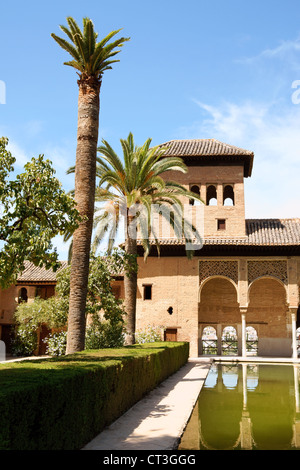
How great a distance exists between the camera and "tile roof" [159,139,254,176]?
83.1 ft

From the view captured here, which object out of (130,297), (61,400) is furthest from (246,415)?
(130,297)

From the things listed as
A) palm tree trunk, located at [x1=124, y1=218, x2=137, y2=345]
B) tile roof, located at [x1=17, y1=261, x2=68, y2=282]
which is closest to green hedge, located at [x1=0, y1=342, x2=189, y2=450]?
palm tree trunk, located at [x1=124, y1=218, x2=137, y2=345]

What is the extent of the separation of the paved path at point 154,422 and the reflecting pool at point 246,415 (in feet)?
0.70

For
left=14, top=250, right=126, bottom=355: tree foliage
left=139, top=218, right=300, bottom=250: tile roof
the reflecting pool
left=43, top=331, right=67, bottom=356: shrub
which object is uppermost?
left=139, top=218, right=300, bottom=250: tile roof

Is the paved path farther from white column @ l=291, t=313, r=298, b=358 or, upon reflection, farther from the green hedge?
white column @ l=291, t=313, r=298, b=358

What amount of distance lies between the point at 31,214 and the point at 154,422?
423 centimetres

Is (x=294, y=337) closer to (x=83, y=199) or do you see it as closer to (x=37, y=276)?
(x=37, y=276)

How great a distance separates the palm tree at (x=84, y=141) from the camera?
10.8 meters

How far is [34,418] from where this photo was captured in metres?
4.84

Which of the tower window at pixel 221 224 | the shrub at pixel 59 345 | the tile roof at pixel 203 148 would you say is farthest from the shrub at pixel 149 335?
the tile roof at pixel 203 148

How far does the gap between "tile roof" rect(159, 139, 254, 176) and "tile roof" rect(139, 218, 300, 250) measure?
3.43m

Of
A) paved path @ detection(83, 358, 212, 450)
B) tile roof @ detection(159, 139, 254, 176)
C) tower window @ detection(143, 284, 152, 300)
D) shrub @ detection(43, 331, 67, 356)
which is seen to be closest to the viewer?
paved path @ detection(83, 358, 212, 450)

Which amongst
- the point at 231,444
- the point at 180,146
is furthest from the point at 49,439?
the point at 180,146

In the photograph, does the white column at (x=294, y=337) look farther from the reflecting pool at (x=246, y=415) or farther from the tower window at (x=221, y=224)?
the reflecting pool at (x=246, y=415)
